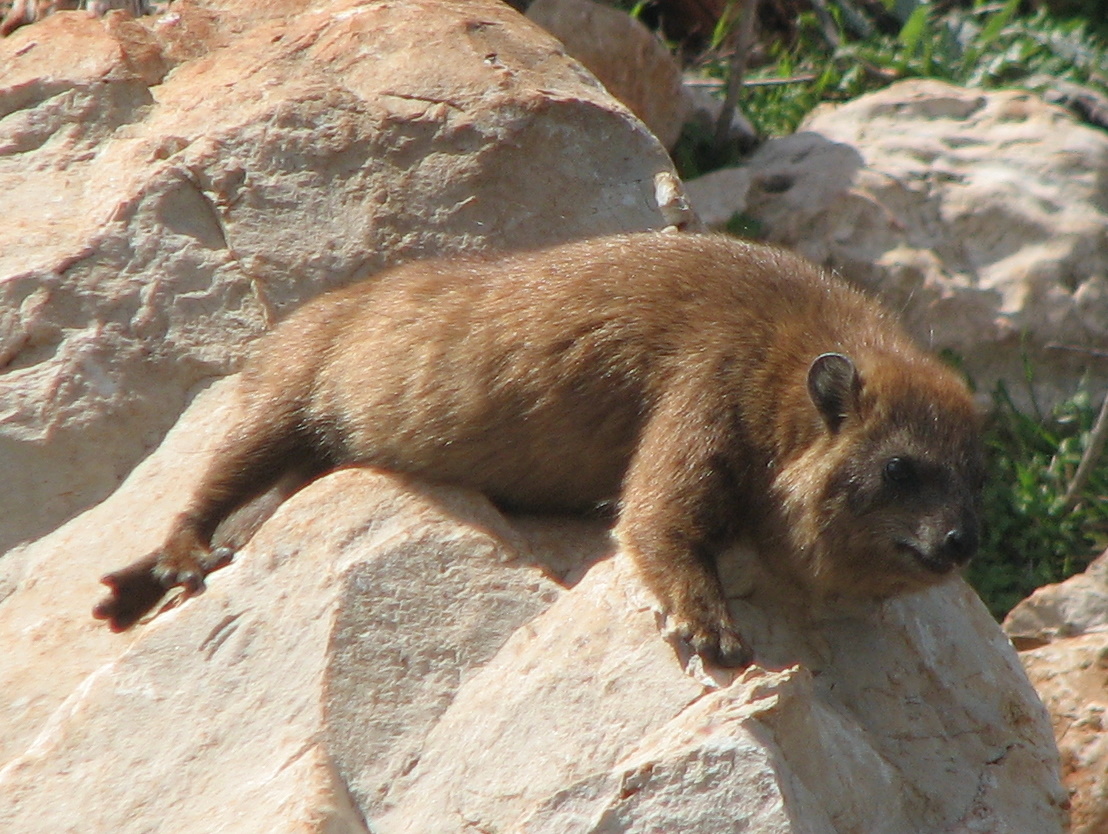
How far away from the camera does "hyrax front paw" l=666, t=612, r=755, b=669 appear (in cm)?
432

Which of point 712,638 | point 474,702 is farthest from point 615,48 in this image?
point 474,702

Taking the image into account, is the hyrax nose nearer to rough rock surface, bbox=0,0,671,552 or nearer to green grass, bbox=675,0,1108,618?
rough rock surface, bbox=0,0,671,552

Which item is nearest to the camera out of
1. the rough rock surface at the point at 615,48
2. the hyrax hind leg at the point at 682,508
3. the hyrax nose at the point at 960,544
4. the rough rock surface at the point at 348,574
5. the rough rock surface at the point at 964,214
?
the rough rock surface at the point at 348,574

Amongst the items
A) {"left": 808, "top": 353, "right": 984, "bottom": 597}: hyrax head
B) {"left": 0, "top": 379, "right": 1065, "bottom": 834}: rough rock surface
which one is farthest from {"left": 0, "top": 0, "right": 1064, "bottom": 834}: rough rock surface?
{"left": 808, "top": 353, "right": 984, "bottom": 597}: hyrax head

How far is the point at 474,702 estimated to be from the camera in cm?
432

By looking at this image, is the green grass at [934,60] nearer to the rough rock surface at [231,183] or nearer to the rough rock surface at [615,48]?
the rough rock surface at [615,48]

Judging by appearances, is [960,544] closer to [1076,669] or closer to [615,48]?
[1076,669]

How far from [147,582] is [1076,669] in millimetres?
4164

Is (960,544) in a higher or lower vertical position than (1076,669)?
higher

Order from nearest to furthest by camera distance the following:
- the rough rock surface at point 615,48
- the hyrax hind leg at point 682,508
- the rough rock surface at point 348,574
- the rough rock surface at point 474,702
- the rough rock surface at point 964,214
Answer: the rough rock surface at point 474,702
the rough rock surface at point 348,574
the hyrax hind leg at point 682,508
the rough rock surface at point 964,214
the rough rock surface at point 615,48

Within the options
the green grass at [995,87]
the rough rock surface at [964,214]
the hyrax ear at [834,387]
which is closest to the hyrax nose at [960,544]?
the hyrax ear at [834,387]

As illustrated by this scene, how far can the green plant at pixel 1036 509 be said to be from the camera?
736cm

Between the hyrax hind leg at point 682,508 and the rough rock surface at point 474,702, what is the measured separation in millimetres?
114

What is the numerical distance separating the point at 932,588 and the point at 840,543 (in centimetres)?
51
